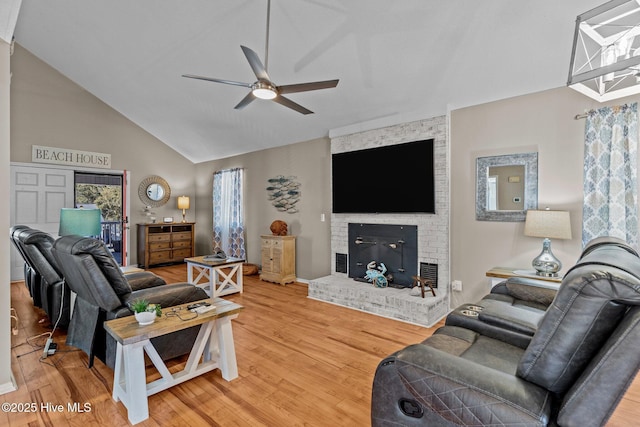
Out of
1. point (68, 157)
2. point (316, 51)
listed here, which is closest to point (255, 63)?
point (316, 51)

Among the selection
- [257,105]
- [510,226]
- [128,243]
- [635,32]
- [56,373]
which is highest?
[257,105]

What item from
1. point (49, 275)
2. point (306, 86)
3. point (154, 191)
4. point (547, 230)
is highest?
point (306, 86)

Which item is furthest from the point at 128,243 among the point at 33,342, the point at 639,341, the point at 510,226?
the point at 639,341

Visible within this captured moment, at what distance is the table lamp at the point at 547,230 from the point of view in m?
2.90

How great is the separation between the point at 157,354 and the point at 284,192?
4032mm

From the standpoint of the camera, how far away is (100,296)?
7.53 feet

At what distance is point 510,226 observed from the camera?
3.45 m

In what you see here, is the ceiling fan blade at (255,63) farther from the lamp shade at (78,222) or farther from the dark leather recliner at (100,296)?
the lamp shade at (78,222)

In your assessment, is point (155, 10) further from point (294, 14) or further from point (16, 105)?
point (16, 105)

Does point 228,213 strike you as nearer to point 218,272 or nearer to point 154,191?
point 154,191

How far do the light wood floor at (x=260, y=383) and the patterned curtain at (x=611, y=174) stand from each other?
4.23 ft

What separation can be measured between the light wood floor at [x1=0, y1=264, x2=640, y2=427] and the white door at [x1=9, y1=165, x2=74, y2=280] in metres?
3.00

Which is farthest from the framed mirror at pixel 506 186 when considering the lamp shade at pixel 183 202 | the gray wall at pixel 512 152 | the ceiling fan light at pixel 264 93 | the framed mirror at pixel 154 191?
the framed mirror at pixel 154 191

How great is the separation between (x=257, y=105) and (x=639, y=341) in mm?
4865
